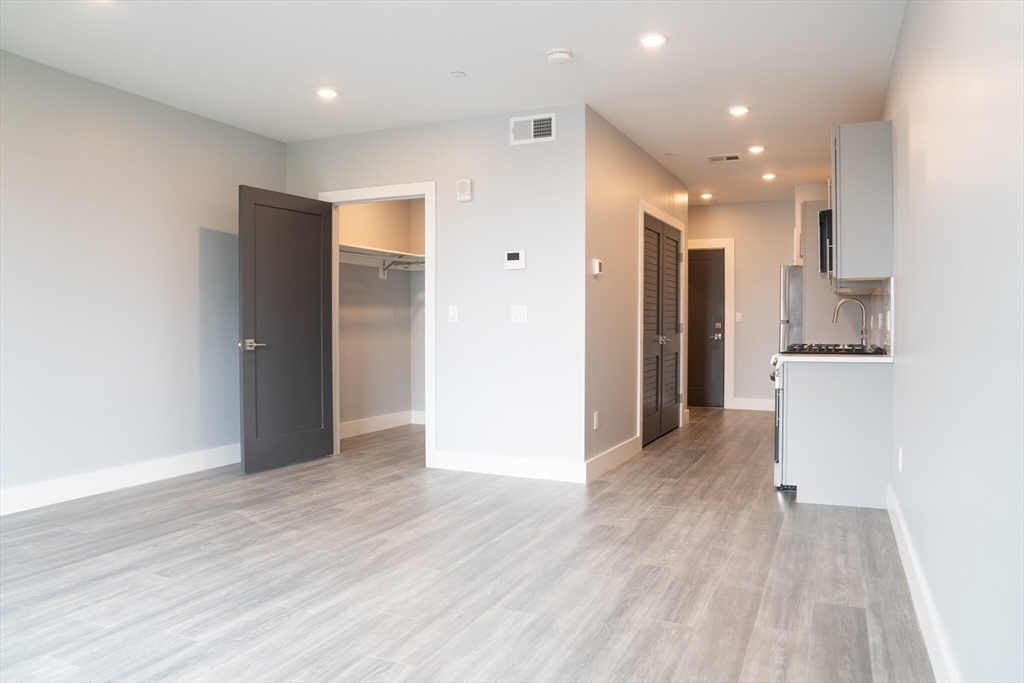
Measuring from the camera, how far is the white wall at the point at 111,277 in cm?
396

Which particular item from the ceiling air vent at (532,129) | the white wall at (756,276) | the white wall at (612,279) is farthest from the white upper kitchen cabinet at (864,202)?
the white wall at (756,276)

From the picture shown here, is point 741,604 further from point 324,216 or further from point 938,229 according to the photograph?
point 324,216

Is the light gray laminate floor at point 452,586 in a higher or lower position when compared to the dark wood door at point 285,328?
lower

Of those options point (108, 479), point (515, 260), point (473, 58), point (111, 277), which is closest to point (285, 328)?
point (111, 277)

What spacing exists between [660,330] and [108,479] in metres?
4.58

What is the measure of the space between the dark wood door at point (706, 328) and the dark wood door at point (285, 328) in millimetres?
5026

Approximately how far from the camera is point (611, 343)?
5.23 metres

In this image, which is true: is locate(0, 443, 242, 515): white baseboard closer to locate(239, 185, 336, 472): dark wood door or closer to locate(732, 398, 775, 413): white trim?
locate(239, 185, 336, 472): dark wood door

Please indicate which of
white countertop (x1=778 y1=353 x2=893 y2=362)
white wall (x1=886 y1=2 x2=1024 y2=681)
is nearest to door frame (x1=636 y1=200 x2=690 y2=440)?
white countertop (x1=778 y1=353 x2=893 y2=362)

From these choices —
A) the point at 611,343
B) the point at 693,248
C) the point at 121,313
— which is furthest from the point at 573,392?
the point at 693,248

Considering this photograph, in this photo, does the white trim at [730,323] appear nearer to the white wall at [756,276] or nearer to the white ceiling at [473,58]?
the white wall at [756,276]

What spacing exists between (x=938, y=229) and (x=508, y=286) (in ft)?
9.73

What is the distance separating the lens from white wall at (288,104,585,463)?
185 inches

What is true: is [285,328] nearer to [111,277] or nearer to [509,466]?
[111,277]
